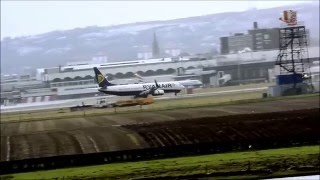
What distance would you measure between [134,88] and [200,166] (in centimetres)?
1569

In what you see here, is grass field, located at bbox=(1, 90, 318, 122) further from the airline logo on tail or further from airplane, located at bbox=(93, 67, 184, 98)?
the airline logo on tail

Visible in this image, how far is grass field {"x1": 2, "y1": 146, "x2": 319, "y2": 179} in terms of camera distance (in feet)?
43.1

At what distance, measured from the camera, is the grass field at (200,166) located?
1315 cm

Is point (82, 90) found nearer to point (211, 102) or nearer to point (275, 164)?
point (211, 102)

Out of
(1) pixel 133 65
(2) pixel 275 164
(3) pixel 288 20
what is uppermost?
(3) pixel 288 20

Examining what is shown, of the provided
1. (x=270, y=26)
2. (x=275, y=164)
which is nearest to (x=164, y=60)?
(x=270, y=26)

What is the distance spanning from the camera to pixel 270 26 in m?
46.7

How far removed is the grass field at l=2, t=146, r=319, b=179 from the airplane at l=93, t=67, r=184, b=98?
1377cm

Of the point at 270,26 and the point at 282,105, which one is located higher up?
the point at 270,26

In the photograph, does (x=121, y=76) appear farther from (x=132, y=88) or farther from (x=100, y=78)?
(x=100, y=78)

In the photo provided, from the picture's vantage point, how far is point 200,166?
13.8 metres

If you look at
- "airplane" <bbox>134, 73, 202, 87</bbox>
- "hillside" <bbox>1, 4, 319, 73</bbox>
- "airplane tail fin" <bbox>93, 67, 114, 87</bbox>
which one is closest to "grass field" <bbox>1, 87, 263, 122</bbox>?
"airplane" <bbox>134, 73, 202, 87</bbox>

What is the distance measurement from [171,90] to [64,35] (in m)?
25.9

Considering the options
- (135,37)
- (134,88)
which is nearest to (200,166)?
(134,88)
